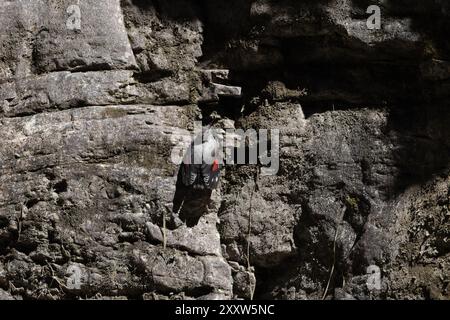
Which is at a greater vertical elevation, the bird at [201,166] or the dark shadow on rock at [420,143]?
the dark shadow on rock at [420,143]

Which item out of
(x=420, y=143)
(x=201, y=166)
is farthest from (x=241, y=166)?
(x=420, y=143)

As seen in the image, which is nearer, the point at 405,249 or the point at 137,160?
the point at 405,249

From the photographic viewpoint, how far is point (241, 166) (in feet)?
17.6

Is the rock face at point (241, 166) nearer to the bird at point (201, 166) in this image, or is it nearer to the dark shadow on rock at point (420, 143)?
the dark shadow on rock at point (420, 143)

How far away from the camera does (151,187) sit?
17.0 feet

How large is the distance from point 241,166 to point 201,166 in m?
0.37

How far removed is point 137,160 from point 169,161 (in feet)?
0.72

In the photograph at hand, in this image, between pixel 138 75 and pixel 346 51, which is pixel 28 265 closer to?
pixel 138 75

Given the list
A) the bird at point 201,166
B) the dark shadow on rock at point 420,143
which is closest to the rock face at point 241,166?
the dark shadow on rock at point 420,143

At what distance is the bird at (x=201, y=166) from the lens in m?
5.12

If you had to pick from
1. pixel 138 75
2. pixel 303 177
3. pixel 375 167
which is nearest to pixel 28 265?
pixel 138 75

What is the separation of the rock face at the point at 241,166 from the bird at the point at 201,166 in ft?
0.47

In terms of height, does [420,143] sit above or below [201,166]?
above

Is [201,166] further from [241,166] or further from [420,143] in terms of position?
[420,143]
